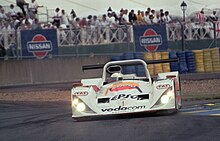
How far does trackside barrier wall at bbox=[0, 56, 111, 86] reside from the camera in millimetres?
25453

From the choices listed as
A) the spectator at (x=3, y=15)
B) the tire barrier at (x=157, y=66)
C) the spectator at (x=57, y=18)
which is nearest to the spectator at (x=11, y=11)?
Answer: the spectator at (x=3, y=15)

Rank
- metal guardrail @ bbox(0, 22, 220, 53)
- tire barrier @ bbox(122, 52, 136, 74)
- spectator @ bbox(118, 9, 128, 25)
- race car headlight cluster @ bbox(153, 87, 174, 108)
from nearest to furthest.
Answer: race car headlight cluster @ bbox(153, 87, 174, 108) < metal guardrail @ bbox(0, 22, 220, 53) < tire barrier @ bbox(122, 52, 136, 74) < spectator @ bbox(118, 9, 128, 25)

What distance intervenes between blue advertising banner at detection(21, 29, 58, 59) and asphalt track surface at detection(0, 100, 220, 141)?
1118 centimetres

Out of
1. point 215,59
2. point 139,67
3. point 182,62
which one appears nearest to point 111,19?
point 139,67

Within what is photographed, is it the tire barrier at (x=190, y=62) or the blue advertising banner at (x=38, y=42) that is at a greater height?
the blue advertising banner at (x=38, y=42)

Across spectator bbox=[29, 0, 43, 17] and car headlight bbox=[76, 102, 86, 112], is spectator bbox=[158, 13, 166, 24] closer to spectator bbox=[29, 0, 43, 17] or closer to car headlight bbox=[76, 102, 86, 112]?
spectator bbox=[29, 0, 43, 17]

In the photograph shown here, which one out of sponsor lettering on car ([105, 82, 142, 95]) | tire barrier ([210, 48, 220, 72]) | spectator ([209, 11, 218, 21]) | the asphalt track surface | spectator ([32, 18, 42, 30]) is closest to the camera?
the asphalt track surface

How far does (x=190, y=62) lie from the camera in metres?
27.9

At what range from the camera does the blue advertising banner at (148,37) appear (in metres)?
27.0

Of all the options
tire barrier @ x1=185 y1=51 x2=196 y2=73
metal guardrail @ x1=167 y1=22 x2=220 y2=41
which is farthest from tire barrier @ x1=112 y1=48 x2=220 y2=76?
metal guardrail @ x1=167 y1=22 x2=220 y2=41

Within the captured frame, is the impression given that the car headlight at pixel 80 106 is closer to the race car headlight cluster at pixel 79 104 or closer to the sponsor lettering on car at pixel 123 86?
the race car headlight cluster at pixel 79 104

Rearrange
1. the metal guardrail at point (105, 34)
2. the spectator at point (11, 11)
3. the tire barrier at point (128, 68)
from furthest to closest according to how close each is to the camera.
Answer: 1. the spectator at point (11, 11)
2. the tire barrier at point (128, 68)
3. the metal guardrail at point (105, 34)

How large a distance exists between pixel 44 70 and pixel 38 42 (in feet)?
4.82

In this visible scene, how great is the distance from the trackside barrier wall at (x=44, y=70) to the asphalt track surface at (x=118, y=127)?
37.9ft
